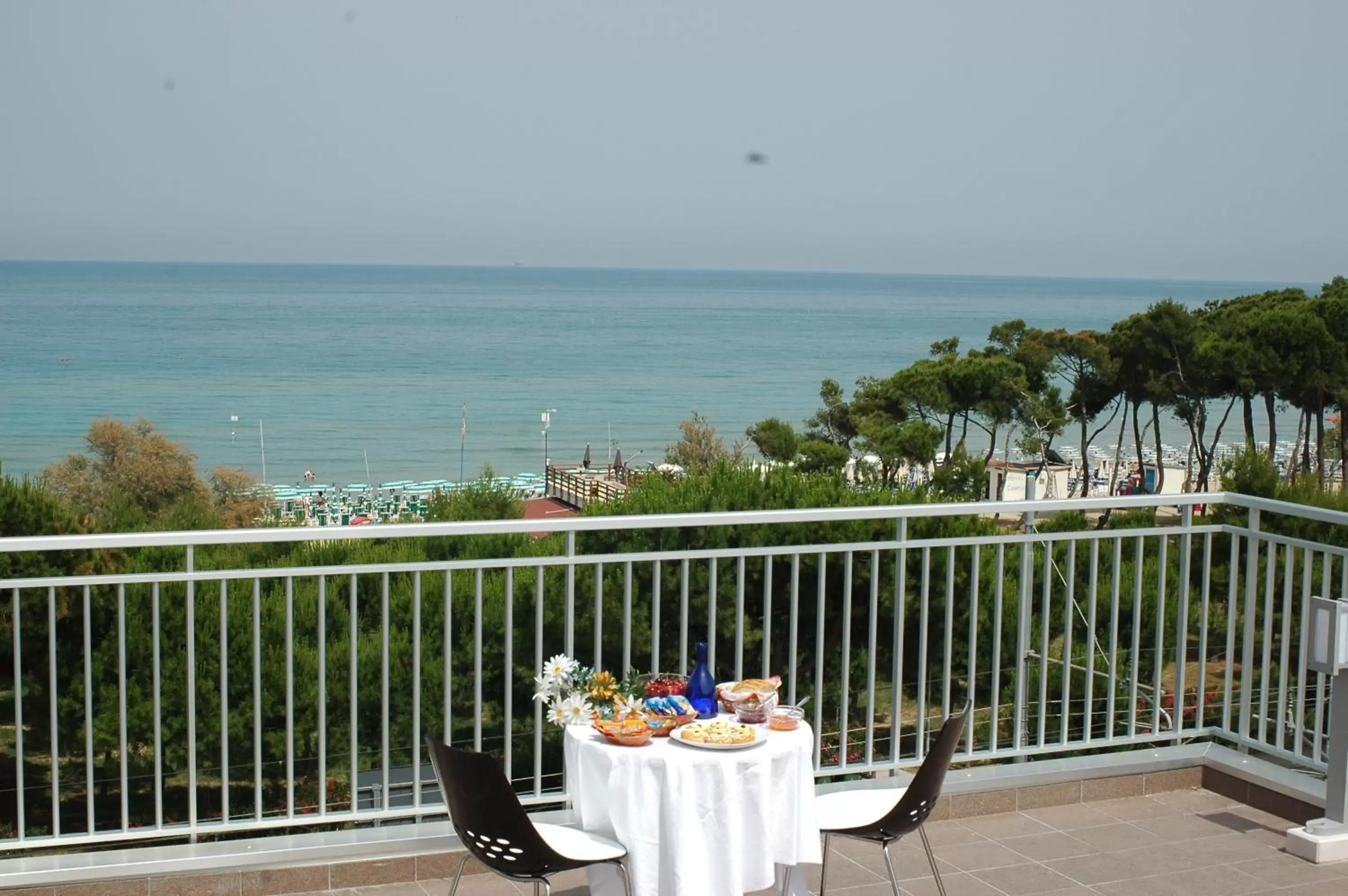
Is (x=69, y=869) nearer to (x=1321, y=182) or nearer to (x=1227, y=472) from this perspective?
(x=1227, y=472)

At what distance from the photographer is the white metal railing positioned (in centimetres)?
465

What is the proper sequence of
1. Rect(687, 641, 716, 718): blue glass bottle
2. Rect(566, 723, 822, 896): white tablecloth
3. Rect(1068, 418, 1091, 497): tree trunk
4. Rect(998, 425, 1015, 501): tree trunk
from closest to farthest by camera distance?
Rect(566, 723, 822, 896): white tablecloth → Rect(687, 641, 716, 718): blue glass bottle → Rect(998, 425, 1015, 501): tree trunk → Rect(1068, 418, 1091, 497): tree trunk

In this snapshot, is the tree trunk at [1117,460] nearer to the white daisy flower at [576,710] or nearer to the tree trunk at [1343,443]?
the tree trunk at [1343,443]

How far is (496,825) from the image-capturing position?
3.58 meters

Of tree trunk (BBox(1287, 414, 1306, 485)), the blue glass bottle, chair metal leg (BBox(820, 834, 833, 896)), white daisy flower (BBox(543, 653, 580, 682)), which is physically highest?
white daisy flower (BBox(543, 653, 580, 682))

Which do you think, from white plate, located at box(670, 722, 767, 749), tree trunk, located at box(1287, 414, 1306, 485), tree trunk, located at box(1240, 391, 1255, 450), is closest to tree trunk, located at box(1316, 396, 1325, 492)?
tree trunk, located at box(1287, 414, 1306, 485)

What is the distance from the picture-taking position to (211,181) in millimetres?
104750

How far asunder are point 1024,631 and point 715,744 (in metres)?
2.21

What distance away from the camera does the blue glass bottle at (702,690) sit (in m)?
3.95

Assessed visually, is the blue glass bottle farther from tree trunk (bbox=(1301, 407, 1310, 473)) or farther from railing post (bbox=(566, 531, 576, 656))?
tree trunk (bbox=(1301, 407, 1310, 473))

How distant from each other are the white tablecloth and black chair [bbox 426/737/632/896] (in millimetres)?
102

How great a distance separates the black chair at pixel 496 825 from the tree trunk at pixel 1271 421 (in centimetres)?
3369

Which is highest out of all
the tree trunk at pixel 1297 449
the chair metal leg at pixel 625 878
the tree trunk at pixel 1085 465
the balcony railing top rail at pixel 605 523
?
the balcony railing top rail at pixel 605 523

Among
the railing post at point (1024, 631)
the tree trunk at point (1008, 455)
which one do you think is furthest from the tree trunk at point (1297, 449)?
the railing post at point (1024, 631)
